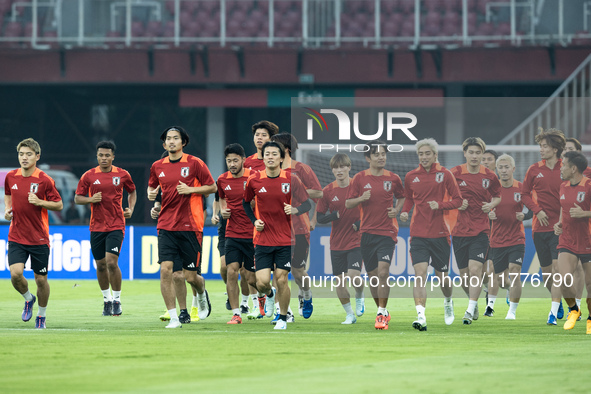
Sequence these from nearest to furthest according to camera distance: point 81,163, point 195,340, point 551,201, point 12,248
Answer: point 195,340, point 12,248, point 551,201, point 81,163

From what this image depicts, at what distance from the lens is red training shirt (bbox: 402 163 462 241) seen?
1149 centimetres

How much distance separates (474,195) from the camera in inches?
504

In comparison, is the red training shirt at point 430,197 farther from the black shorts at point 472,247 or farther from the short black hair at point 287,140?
the short black hair at point 287,140

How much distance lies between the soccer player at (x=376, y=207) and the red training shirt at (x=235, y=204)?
127 centimetres

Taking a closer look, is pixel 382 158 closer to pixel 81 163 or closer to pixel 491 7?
pixel 491 7

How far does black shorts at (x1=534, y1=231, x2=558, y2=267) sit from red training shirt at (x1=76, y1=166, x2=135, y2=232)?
5506mm

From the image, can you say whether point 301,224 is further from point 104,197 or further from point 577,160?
point 577,160

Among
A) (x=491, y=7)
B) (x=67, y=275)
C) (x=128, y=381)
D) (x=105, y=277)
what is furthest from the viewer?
(x=491, y=7)

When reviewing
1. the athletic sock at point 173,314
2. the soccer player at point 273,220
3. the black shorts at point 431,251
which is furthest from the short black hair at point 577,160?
the athletic sock at point 173,314

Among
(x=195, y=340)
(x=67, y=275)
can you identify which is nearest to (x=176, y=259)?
(x=195, y=340)

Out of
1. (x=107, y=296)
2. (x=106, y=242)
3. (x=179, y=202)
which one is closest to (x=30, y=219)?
(x=179, y=202)

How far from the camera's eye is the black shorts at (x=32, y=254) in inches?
452

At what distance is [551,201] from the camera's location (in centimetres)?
1249

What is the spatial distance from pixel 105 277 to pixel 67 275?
8.49m
